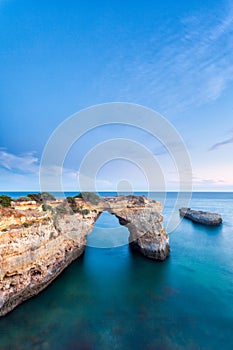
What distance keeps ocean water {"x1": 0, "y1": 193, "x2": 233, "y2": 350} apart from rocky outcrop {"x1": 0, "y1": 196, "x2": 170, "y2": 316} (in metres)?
1.14

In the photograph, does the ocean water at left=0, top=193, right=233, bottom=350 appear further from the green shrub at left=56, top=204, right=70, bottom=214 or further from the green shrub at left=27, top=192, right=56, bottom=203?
the green shrub at left=27, top=192, right=56, bottom=203

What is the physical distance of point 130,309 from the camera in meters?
14.4

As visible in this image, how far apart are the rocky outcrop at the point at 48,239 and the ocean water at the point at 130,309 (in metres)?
1.14

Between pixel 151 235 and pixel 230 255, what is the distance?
1419 cm

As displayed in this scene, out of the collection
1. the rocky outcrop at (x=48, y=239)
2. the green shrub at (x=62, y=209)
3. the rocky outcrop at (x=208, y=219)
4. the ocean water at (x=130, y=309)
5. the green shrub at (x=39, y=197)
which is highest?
the green shrub at (x=39, y=197)

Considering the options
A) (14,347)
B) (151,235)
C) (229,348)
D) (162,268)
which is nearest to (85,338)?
(14,347)

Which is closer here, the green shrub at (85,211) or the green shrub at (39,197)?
the green shrub at (85,211)

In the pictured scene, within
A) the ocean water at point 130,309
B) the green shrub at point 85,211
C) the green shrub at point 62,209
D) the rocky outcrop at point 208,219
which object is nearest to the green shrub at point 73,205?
the green shrub at point 85,211

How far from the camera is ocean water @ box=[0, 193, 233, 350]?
11547mm

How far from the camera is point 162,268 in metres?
21.6

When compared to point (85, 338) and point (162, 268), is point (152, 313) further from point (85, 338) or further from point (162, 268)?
point (162, 268)

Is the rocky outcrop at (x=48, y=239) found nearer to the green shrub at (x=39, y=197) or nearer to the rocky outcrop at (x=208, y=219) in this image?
the green shrub at (x=39, y=197)

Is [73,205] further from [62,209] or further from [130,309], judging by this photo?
[130,309]

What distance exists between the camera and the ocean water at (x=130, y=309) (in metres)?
11.5
